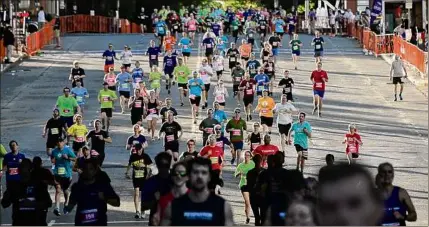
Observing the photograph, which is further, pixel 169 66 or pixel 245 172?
pixel 169 66

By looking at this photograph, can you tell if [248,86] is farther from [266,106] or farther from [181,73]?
[266,106]

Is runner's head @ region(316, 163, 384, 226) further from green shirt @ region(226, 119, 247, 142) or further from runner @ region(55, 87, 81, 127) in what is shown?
runner @ region(55, 87, 81, 127)

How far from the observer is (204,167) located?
9.31 meters

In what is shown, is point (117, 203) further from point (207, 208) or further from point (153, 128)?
point (153, 128)

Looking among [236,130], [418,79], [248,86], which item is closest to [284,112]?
[236,130]

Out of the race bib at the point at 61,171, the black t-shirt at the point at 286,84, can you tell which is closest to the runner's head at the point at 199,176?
the race bib at the point at 61,171

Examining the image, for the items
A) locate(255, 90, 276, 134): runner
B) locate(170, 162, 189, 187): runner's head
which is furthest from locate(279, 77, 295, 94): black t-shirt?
locate(170, 162, 189, 187): runner's head

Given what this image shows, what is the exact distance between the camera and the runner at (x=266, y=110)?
31.9m

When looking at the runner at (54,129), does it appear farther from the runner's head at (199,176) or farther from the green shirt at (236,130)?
the runner's head at (199,176)

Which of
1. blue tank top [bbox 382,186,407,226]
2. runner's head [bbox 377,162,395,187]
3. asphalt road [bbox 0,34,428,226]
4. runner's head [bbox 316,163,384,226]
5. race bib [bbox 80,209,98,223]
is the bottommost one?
asphalt road [bbox 0,34,428,226]

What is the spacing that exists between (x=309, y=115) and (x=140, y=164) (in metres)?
15.6

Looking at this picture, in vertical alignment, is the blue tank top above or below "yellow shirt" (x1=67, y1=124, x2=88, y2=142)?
above

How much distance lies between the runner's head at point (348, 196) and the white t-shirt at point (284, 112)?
931 inches

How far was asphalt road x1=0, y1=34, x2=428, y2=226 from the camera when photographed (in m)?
26.5
